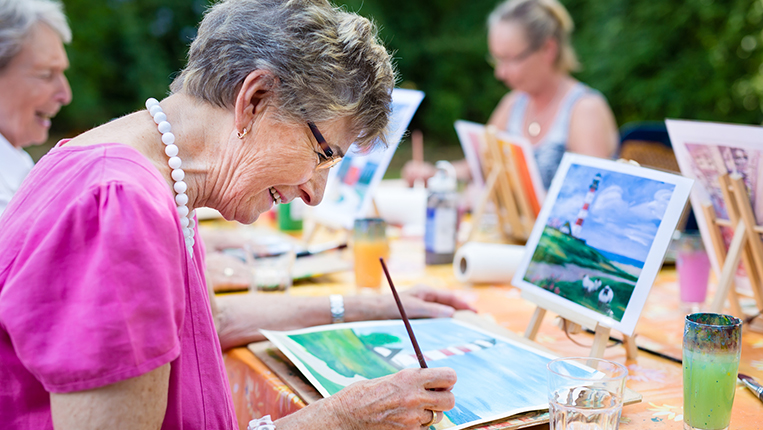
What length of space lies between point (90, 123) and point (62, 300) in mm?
8439

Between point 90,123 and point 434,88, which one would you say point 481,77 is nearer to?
point 434,88

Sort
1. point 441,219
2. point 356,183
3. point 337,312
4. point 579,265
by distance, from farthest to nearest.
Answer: point 356,183
point 441,219
point 337,312
point 579,265

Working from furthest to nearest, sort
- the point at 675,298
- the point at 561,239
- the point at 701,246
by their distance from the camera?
the point at 675,298 → the point at 701,246 → the point at 561,239

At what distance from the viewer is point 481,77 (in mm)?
10195

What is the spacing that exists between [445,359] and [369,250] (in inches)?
25.4

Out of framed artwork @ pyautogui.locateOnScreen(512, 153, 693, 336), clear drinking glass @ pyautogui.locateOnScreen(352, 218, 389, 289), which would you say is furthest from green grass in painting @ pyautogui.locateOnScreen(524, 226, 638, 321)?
clear drinking glass @ pyautogui.locateOnScreen(352, 218, 389, 289)

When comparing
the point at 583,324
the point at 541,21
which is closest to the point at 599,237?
the point at 583,324

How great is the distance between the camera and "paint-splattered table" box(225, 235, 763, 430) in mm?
1065

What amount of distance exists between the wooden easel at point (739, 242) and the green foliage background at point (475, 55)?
329 cm

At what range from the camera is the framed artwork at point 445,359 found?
41.2 inches

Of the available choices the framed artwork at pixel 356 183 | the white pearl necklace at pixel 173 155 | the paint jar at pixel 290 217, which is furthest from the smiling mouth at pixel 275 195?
the paint jar at pixel 290 217

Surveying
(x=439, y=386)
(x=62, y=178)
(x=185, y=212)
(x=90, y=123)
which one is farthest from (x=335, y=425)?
(x=90, y=123)

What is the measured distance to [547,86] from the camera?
329cm

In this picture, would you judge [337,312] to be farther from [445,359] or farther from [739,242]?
[739,242]
